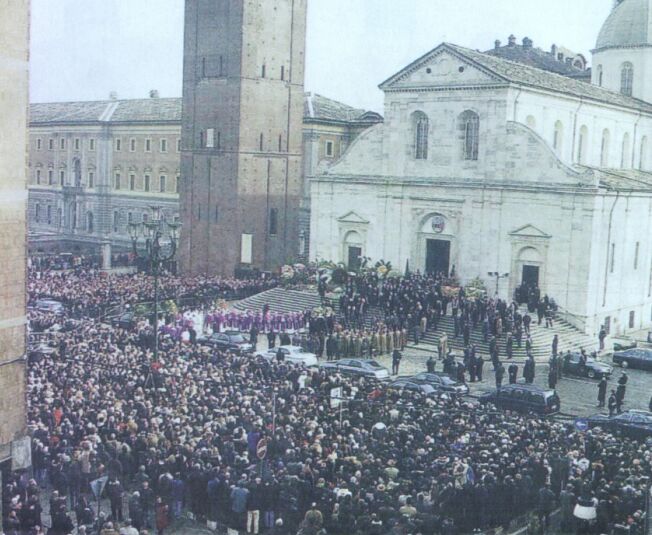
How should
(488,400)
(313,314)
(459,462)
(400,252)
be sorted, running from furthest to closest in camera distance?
1. (400,252)
2. (313,314)
3. (488,400)
4. (459,462)

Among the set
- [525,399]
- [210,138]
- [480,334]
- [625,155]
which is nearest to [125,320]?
[480,334]

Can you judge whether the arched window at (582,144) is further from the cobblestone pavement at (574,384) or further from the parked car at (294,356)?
the parked car at (294,356)

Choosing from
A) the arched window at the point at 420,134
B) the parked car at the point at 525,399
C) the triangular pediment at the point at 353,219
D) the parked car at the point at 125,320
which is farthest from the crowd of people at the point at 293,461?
the triangular pediment at the point at 353,219

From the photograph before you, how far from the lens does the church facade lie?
40844 mm

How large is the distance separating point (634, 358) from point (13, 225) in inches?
958

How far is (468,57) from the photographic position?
42.5 m

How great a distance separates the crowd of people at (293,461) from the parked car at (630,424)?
5.96 ft

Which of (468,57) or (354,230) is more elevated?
(468,57)

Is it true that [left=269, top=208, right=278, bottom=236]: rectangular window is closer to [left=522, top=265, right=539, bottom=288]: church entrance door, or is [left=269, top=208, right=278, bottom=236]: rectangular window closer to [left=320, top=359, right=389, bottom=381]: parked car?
[left=522, top=265, right=539, bottom=288]: church entrance door

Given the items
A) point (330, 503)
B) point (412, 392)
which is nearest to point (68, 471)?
point (330, 503)

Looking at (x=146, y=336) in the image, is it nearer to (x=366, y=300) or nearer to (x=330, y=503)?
(x=366, y=300)

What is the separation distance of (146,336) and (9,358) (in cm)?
1426

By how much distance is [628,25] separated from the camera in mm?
51906

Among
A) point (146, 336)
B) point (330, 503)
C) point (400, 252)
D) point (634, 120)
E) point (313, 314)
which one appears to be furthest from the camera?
point (634, 120)
